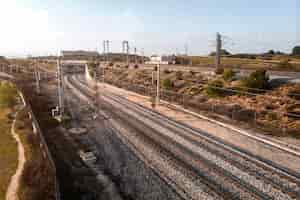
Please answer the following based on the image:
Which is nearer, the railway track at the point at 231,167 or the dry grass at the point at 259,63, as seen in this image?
the railway track at the point at 231,167

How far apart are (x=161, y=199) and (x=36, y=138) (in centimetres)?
1170

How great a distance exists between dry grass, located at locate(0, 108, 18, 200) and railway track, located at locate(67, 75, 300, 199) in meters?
8.46

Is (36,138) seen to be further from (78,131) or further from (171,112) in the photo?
(171,112)

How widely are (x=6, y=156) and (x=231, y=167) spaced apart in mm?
14073

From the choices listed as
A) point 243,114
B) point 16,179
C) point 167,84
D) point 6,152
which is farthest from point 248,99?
point 6,152

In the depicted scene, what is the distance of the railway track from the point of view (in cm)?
912

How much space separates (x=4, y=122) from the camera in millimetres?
24531

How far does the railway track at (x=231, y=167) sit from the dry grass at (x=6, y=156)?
8.46 metres

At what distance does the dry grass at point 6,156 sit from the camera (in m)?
11.6

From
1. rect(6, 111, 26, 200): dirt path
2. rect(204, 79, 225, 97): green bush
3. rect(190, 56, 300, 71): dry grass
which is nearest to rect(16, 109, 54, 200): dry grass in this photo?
rect(6, 111, 26, 200): dirt path

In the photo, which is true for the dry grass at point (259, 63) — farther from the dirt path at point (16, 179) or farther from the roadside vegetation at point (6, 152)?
the dirt path at point (16, 179)

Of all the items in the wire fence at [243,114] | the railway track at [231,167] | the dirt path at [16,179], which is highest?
the wire fence at [243,114]

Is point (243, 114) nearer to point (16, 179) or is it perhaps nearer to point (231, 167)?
point (231, 167)

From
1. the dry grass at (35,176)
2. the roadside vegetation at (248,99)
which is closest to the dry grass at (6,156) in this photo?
the dry grass at (35,176)
